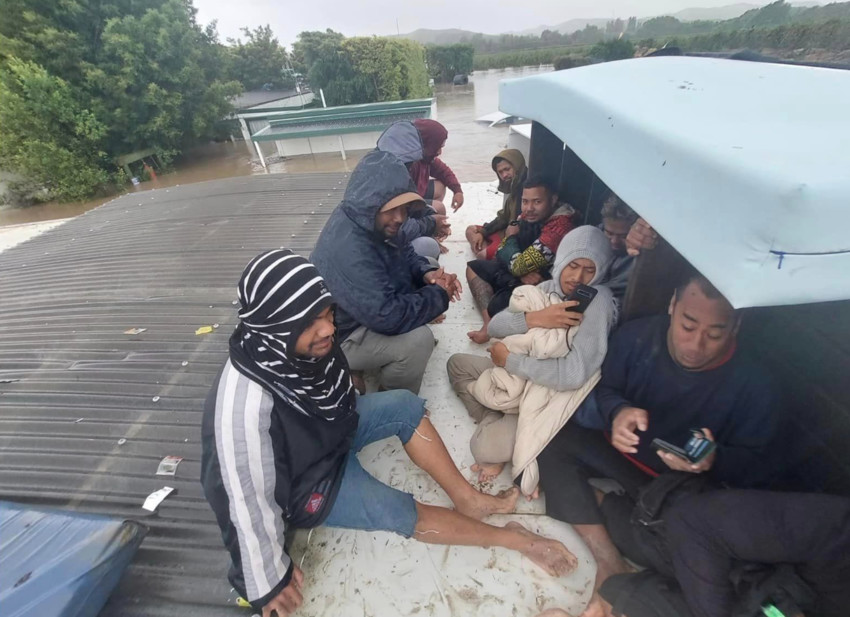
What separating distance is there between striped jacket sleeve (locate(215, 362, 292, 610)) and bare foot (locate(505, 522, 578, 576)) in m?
0.91

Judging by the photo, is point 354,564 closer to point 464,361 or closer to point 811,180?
point 464,361

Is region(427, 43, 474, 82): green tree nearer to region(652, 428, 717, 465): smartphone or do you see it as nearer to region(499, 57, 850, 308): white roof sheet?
region(499, 57, 850, 308): white roof sheet

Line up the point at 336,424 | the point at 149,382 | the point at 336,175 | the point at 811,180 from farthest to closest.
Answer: the point at 336,175
the point at 149,382
the point at 336,424
the point at 811,180

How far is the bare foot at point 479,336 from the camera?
2543mm

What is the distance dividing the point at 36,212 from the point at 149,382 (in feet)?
54.5

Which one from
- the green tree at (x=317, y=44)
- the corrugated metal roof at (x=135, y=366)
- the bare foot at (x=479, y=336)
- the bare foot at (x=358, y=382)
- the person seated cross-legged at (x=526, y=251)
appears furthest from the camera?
the green tree at (x=317, y=44)

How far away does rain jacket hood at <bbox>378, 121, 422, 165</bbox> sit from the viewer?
326 centimetres

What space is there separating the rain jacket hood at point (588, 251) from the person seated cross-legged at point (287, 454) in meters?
1.14

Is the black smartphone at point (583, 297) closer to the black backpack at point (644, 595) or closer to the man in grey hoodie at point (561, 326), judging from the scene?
the man in grey hoodie at point (561, 326)

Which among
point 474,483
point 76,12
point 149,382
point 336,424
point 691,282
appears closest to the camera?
point 691,282

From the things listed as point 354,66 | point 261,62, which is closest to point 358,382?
point 354,66

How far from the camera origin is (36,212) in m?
13.3

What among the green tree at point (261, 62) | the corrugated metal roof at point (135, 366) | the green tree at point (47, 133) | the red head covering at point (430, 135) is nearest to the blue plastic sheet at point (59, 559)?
the corrugated metal roof at point (135, 366)

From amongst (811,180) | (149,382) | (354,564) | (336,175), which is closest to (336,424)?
(354,564)
